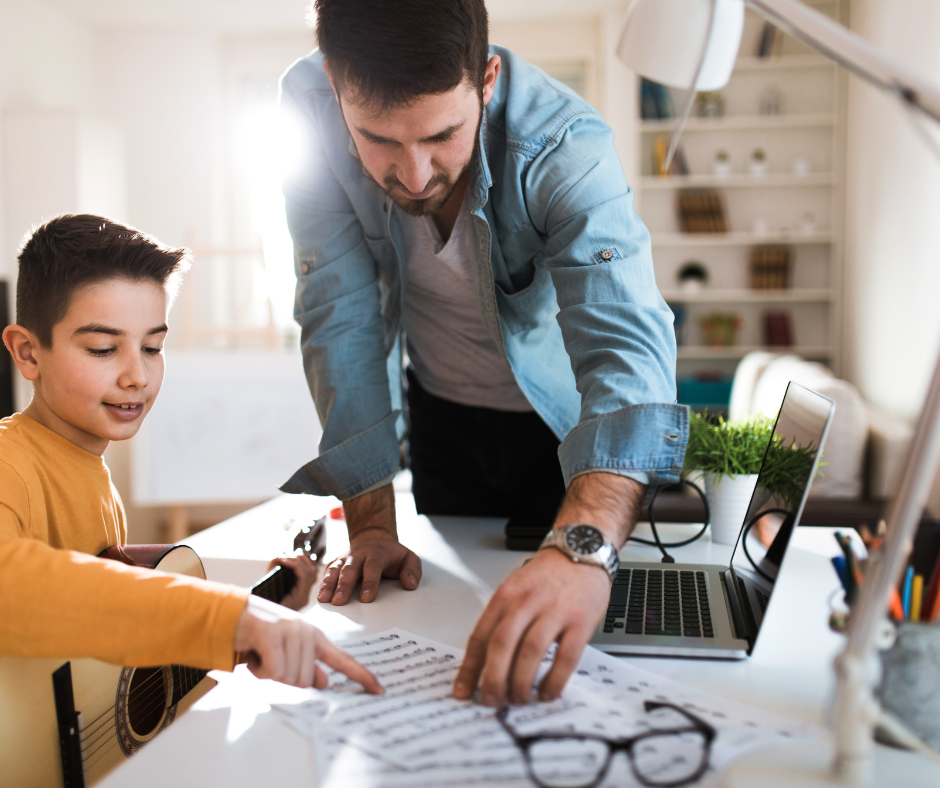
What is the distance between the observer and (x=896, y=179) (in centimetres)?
319

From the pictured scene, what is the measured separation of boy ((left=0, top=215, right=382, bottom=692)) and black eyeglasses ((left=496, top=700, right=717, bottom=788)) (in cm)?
16

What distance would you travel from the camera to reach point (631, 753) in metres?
0.53

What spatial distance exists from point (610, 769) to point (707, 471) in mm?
747

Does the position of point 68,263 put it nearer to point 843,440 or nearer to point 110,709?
point 110,709

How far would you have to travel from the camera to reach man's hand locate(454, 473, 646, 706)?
23.6 inches

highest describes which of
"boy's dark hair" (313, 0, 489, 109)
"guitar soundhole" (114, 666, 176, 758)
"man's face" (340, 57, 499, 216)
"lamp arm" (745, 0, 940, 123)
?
"boy's dark hair" (313, 0, 489, 109)

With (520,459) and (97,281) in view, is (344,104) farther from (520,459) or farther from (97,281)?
(520,459)

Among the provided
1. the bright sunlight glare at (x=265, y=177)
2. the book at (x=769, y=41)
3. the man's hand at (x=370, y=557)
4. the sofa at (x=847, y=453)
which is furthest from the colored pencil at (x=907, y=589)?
the book at (x=769, y=41)

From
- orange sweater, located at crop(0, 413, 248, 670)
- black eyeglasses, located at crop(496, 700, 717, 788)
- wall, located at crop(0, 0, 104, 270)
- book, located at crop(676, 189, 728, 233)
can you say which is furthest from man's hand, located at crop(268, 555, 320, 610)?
book, located at crop(676, 189, 728, 233)

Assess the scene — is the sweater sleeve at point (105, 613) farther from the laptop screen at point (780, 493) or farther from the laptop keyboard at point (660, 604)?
the laptop screen at point (780, 493)

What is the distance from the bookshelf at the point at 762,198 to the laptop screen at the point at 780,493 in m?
3.46

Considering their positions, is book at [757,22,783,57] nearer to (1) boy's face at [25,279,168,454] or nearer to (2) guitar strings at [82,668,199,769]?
(1) boy's face at [25,279,168,454]

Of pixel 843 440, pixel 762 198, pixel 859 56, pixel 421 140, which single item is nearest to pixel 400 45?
pixel 421 140

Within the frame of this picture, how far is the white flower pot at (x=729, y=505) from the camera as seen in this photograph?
117cm
